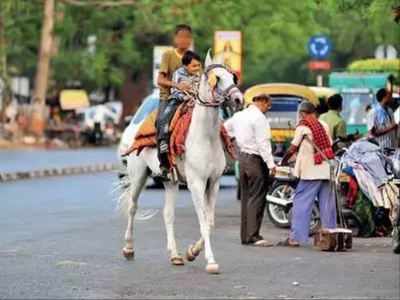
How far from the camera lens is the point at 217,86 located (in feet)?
46.4


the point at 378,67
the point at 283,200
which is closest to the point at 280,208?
the point at 283,200

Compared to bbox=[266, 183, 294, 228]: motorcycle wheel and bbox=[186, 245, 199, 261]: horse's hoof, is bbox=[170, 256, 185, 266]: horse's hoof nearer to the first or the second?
bbox=[186, 245, 199, 261]: horse's hoof

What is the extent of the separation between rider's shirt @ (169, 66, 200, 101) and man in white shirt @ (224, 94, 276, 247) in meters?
2.47

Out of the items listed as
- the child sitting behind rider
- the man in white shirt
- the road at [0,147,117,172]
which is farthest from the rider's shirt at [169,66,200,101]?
the road at [0,147,117,172]

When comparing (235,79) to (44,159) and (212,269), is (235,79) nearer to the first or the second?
(212,269)

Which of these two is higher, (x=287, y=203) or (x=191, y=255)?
(x=191, y=255)

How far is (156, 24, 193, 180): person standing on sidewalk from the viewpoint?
49.0 ft

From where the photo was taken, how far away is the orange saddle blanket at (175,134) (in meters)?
14.8

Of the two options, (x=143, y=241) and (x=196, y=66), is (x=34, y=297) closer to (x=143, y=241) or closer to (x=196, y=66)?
(x=196, y=66)

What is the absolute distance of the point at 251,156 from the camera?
17562 mm

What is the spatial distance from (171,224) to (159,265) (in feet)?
2.07

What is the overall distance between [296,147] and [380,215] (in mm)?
2015

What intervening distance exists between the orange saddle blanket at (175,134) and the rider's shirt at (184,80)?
13cm

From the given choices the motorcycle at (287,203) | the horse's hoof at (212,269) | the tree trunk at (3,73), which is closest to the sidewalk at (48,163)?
the tree trunk at (3,73)
